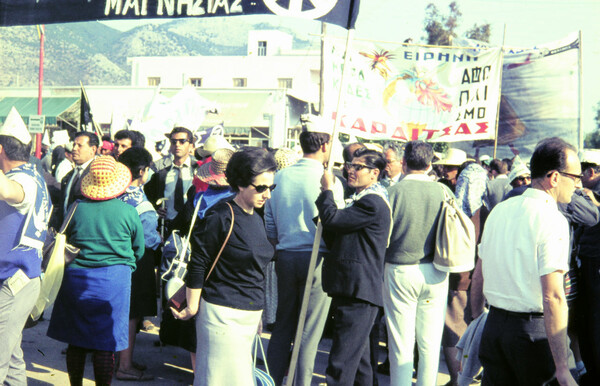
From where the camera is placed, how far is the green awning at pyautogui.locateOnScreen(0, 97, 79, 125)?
38031mm

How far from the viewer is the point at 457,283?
611 centimetres

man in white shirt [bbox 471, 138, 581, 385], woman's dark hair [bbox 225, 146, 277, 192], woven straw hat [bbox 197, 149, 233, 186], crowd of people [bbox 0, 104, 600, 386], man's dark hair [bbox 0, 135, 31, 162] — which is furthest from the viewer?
woven straw hat [bbox 197, 149, 233, 186]

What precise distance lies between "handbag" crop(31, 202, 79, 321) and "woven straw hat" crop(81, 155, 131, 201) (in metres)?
0.38

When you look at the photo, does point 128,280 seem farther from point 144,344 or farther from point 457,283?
point 457,283

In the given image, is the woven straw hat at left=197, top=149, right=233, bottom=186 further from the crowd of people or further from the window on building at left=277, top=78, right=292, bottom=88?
the window on building at left=277, top=78, right=292, bottom=88

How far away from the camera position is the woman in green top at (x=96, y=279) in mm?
4664

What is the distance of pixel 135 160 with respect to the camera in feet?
18.5

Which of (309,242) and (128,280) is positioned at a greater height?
(309,242)

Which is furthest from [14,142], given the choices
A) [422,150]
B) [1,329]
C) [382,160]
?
[422,150]

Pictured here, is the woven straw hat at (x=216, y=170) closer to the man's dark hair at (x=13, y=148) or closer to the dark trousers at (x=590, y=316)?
the man's dark hair at (x=13, y=148)

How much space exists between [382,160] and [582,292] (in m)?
1.80

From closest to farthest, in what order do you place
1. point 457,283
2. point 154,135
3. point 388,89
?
point 457,283, point 388,89, point 154,135

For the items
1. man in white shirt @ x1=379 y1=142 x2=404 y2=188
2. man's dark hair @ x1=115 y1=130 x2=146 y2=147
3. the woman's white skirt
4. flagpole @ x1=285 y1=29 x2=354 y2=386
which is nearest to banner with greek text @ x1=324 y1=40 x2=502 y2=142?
man in white shirt @ x1=379 y1=142 x2=404 y2=188

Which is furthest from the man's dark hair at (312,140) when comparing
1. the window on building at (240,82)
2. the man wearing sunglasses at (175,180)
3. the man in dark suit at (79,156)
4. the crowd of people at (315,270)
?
the window on building at (240,82)
